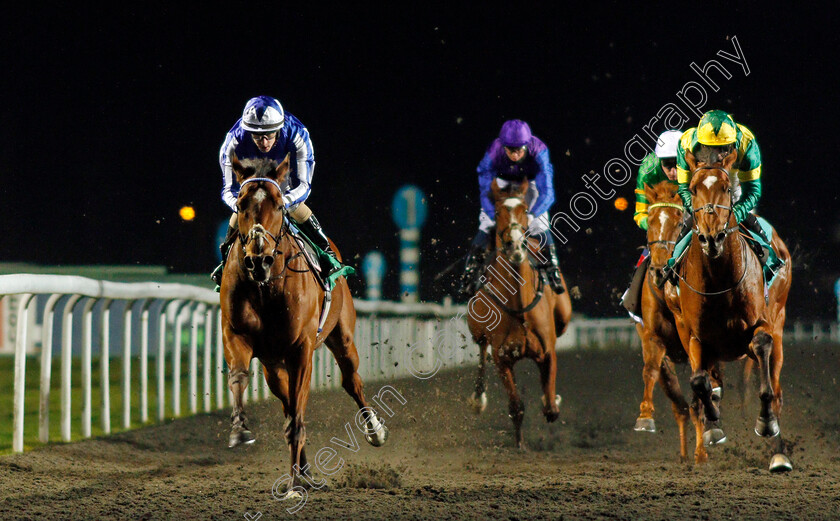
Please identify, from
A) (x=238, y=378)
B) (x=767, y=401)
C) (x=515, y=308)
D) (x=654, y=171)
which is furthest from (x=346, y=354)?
(x=654, y=171)

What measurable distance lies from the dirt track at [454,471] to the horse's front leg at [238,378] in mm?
296

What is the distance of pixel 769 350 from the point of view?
216 inches

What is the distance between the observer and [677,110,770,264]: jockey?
18.1ft

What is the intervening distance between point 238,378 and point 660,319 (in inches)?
135

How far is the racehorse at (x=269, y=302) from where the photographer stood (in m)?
4.75

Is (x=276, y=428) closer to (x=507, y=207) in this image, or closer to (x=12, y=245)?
(x=507, y=207)

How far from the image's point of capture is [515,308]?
7289 millimetres

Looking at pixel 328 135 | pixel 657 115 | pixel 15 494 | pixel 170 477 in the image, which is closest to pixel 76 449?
pixel 170 477

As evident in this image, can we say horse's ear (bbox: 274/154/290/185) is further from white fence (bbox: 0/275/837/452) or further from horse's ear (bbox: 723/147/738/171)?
horse's ear (bbox: 723/147/738/171)

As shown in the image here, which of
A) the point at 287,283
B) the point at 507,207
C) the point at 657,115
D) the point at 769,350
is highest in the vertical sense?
the point at 657,115

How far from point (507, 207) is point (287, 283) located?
2324 mm

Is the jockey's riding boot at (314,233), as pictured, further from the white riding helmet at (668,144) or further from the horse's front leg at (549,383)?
the white riding helmet at (668,144)

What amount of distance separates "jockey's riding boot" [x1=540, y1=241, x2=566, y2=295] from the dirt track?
3.82 feet

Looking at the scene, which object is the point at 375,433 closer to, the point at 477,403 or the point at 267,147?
the point at 267,147
